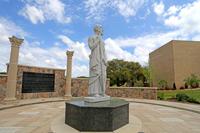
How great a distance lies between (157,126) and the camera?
634cm

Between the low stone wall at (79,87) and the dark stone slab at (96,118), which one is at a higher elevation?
the low stone wall at (79,87)

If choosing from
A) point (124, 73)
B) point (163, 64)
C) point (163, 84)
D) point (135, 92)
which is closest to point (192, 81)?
point (163, 84)

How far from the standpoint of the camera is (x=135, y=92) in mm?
17500

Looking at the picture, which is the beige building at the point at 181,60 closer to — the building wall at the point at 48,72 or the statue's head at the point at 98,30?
the building wall at the point at 48,72

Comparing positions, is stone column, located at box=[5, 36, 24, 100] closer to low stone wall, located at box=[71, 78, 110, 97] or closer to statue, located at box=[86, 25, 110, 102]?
low stone wall, located at box=[71, 78, 110, 97]

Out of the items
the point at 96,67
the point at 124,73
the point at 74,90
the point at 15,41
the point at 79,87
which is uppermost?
the point at 15,41

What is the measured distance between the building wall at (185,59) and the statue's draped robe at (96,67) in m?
27.9

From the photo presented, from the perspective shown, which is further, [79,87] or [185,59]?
[185,59]

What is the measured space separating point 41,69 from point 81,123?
1141 cm

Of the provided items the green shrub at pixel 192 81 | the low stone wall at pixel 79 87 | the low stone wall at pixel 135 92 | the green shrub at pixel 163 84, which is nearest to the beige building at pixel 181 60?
the green shrub at pixel 163 84

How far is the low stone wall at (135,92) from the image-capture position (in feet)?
54.7

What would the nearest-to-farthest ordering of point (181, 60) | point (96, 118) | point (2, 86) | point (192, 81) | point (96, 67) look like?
point (96, 118) → point (96, 67) → point (2, 86) → point (192, 81) → point (181, 60)

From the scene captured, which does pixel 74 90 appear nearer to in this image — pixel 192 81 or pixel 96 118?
pixel 96 118

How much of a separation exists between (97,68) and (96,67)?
1.9 inches
